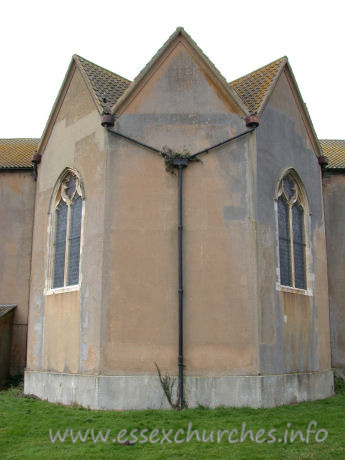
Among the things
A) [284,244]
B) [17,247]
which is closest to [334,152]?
[284,244]

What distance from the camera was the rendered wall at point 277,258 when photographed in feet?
52.5

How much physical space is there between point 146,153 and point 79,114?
3.24 meters

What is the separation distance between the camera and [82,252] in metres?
16.7

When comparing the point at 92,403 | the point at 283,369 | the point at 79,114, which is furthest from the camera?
the point at 79,114

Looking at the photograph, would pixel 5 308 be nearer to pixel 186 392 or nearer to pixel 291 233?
pixel 186 392

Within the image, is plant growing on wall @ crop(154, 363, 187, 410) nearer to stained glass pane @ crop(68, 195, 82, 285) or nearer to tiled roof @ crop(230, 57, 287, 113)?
stained glass pane @ crop(68, 195, 82, 285)

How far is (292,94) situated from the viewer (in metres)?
19.5

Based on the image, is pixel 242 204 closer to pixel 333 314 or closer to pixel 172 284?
pixel 172 284

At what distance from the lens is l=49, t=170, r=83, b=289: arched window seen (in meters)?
17.4

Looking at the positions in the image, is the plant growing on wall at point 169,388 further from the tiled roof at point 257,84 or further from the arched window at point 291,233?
the tiled roof at point 257,84

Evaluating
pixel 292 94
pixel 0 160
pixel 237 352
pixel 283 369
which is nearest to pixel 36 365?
pixel 237 352

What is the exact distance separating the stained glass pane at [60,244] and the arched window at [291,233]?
717 centimetres

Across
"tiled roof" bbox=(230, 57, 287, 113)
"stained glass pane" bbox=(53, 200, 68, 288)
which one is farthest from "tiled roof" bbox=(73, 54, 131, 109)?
"tiled roof" bbox=(230, 57, 287, 113)

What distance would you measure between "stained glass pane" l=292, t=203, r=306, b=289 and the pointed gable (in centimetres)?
409
